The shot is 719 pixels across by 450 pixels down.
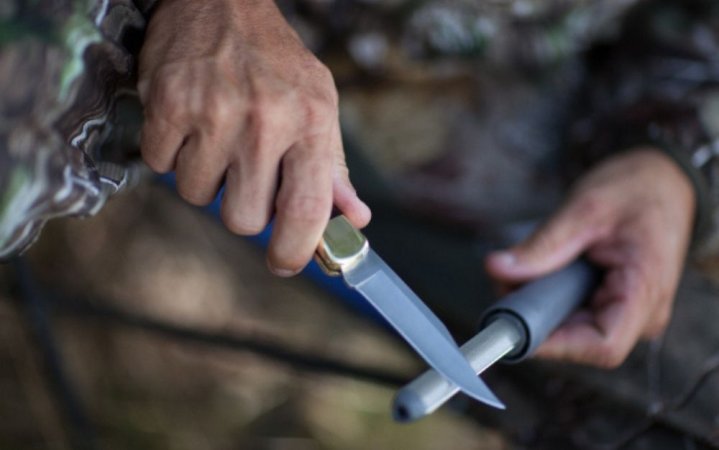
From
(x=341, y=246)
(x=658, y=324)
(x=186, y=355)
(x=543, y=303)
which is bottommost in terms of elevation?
(x=186, y=355)

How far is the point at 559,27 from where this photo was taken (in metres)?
0.94

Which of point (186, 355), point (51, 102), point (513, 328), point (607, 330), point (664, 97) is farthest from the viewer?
point (186, 355)

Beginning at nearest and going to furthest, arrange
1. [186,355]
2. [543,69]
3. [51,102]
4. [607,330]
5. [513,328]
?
[51,102] → [513,328] → [607,330] → [543,69] → [186,355]

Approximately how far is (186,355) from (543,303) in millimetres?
936

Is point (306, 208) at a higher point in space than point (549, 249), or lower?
higher

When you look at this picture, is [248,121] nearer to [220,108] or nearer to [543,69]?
[220,108]

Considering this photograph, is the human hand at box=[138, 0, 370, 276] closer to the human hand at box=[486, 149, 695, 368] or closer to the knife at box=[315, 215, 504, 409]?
the knife at box=[315, 215, 504, 409]

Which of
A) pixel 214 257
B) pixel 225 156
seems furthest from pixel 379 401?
pixel 225 156

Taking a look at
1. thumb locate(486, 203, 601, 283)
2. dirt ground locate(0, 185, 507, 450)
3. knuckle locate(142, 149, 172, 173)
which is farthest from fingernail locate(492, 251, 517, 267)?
dirt ground locate(0, 185, 507, 450)

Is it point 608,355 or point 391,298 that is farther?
point 608,355

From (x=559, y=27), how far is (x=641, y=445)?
1.55 ft

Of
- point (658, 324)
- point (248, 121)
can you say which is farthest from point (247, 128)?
point (658, 324)

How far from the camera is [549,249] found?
72cm

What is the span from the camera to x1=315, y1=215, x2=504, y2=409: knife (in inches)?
17.7
